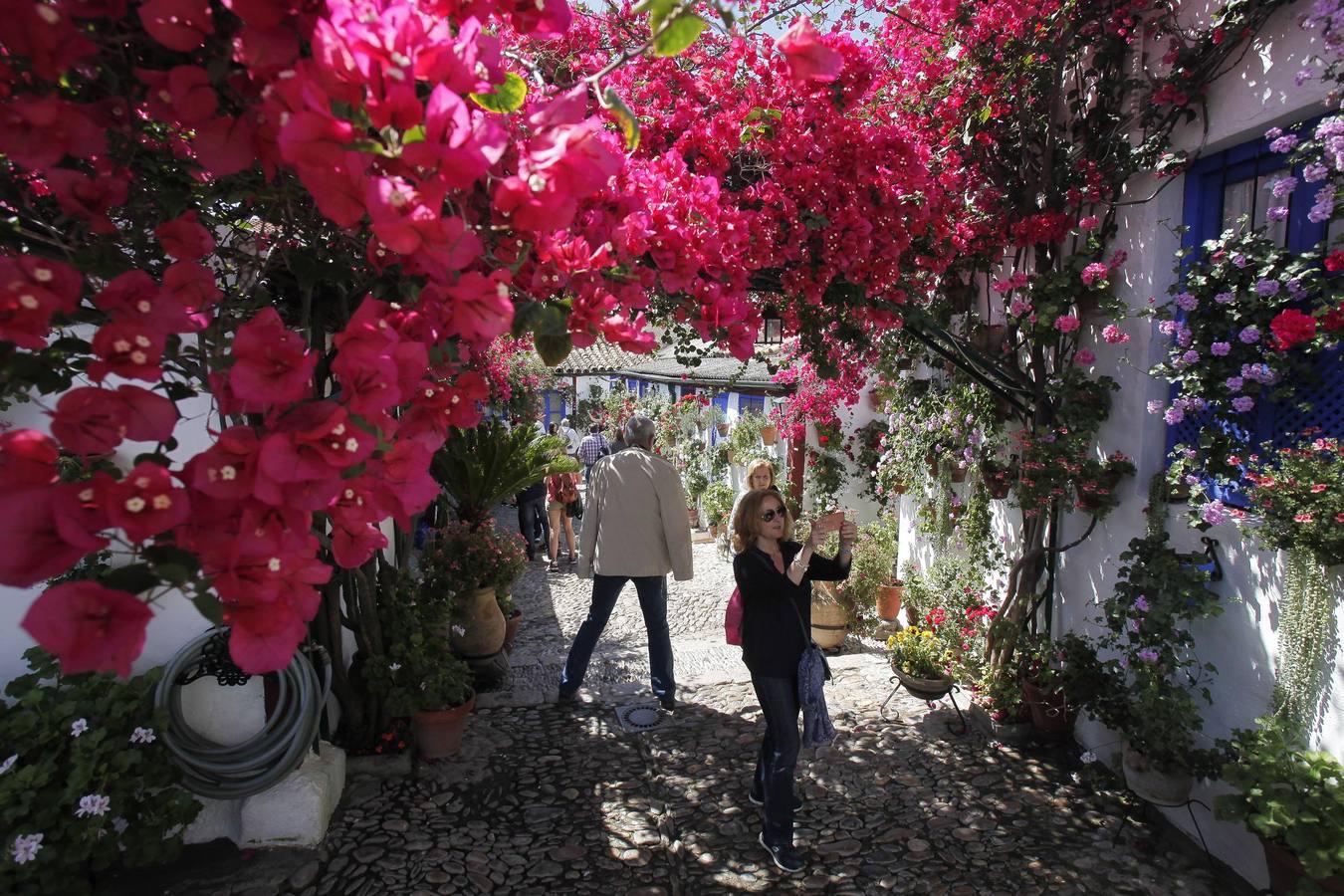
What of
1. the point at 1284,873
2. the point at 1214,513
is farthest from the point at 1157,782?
the point at 1214,513

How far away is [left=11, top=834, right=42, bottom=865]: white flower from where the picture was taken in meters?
2.61

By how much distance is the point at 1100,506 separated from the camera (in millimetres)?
4012

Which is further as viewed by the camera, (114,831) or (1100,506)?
(1100,506)

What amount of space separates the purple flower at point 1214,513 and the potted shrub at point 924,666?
1.92 m

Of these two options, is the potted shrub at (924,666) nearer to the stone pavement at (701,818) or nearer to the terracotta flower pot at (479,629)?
the stone pavement at (701,818)

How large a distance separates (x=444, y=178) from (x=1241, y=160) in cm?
392

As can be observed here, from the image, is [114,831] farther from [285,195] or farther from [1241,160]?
[1241,160]

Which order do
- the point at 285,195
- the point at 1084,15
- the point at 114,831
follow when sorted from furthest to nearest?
Result: the point at 1084,15 → the point at 114,831 → the point at 285,195

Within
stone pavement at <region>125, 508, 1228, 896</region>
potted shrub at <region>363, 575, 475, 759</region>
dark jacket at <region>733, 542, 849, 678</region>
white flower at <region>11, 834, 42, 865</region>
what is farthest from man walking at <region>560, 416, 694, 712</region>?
white flower at <region>11, 834, 42, 865</region>

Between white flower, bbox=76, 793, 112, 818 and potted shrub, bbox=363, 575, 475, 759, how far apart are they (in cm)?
A: 144

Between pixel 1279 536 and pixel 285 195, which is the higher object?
pixel 285 195

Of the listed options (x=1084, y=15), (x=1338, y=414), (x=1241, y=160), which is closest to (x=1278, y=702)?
(x=1338, y=414)

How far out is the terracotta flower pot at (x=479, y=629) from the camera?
559cm

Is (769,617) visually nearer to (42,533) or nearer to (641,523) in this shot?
(641,523)
